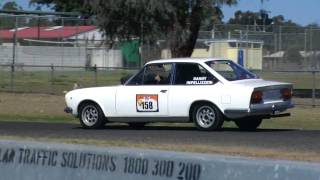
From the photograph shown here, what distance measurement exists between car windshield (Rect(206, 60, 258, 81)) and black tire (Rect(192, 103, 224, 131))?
0.73m

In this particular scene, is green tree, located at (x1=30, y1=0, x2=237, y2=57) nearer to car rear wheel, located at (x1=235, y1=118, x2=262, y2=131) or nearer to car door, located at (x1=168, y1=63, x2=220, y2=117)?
car rear wheel, located at (x1=235, y1=118, x2=262, y2=131)

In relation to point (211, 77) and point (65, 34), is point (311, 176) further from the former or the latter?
point (65, 34)

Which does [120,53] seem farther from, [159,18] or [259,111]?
[259,111]

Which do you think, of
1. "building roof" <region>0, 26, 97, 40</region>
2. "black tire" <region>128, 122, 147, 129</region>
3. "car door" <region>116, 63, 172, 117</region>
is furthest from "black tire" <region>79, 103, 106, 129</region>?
"building roof" <region>0, 26, 97, 40</region>

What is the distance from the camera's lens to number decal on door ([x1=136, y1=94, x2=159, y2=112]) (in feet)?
53.4

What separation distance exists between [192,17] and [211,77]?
527 inches

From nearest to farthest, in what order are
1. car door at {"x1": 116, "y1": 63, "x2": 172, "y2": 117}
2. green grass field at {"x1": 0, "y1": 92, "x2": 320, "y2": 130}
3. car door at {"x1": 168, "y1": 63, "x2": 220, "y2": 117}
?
car door at {"x1": 168, "y1": 63, "x2": 220, "y2": 117}
car door at {"x1": 116, "y1": 63, "x2": 172, "y2": 117}
green grass field at {"x1": 0, "y1": 92, "x2": 320, "y2": 130}

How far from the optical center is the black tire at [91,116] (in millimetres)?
17250

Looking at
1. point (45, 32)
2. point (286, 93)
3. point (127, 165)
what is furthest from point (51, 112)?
point (45, 32)

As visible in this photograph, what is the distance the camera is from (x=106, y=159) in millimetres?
6531

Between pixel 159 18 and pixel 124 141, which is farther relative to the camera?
pixel 159 18

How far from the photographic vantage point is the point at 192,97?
15.9m

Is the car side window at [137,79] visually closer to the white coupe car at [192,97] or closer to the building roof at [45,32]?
the white coupe car at [192,97]

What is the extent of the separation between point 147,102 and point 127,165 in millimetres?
10010
